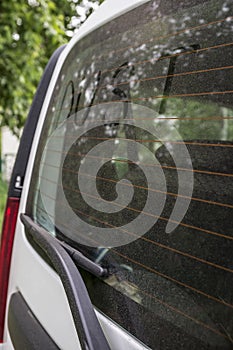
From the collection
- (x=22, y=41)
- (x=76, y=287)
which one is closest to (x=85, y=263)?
(x=76, y=287)

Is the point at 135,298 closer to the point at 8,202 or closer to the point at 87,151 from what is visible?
the point at 87,151

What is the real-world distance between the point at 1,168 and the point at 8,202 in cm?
Result: 1055

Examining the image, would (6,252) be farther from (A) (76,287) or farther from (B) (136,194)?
(B) (136,194)

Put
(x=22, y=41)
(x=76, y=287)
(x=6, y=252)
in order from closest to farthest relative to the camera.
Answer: (x=76, y=287)
(x=6, y=252)
(x=22, y=41)

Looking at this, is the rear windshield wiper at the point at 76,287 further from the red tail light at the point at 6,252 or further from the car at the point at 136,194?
the red tail light at the point at 6,252

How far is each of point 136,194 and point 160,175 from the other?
10 cm

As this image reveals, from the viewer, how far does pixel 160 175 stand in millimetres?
1216

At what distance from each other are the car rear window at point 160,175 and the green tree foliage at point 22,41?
5.78m

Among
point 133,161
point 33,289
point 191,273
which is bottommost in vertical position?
point 33,289

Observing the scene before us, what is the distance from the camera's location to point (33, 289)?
68.6 inches

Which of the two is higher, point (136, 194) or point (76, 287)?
point (136, 194)

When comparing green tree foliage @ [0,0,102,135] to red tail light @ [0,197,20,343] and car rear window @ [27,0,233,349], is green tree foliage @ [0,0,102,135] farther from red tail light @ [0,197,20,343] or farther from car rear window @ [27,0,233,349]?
car rear window @ [27,0,233,349]

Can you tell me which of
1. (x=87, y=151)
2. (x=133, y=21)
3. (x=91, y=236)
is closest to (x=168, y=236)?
(x=91, y=236)

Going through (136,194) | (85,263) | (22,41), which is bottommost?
(85,263)
